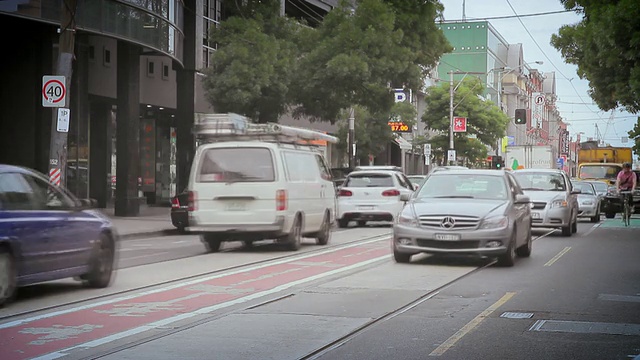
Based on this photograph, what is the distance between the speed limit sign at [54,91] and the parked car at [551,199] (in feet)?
37.8

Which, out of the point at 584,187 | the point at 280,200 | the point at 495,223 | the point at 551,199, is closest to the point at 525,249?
the point at 495,223

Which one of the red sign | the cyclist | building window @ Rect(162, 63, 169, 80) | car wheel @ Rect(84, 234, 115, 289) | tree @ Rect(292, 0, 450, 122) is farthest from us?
the red sign

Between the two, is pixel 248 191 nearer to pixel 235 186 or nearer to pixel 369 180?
pixel 235 186

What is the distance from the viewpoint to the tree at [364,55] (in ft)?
113

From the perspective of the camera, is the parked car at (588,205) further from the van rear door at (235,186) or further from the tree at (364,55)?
the van rear door at (235,186)

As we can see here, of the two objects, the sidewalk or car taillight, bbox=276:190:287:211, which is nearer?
car taillight, bbox=276:190:287:211

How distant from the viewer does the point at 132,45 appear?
102ft

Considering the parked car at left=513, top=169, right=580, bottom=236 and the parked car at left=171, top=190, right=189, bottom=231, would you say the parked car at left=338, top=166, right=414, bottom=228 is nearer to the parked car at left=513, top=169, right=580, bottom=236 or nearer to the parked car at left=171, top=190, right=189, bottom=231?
the parked car at left=513, top=169, right=580, bottom=236

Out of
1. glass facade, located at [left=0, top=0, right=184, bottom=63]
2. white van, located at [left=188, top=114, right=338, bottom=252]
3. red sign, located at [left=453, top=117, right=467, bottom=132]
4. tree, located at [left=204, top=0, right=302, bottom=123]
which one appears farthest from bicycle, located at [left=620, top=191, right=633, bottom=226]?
red sign, located at [left=453, top=117, right=467, bottom=132]

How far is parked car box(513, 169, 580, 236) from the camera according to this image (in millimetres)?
24266

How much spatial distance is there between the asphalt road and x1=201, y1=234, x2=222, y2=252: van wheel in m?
5.52

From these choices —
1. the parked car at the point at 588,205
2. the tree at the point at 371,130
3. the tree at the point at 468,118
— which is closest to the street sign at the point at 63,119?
the parked car at the point at 588,205

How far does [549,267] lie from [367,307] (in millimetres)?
5949

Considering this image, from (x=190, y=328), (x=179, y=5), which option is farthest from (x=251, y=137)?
(x=179, y=5)
